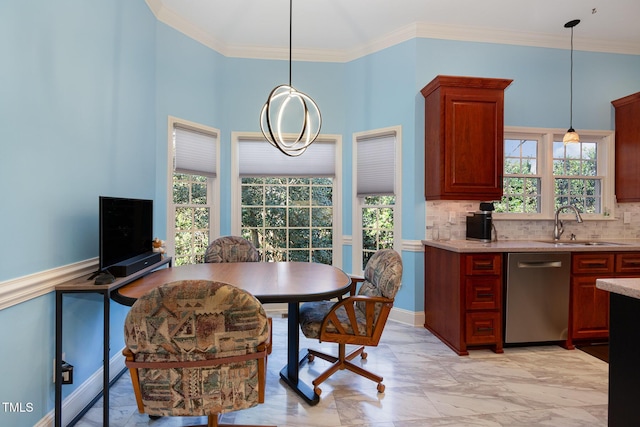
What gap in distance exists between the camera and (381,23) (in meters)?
3.50

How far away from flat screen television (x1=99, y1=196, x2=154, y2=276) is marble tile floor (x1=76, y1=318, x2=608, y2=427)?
93 centimetres

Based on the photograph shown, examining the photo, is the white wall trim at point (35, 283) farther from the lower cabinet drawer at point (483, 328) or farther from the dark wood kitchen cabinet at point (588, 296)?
the dark wood kitchen cabinet at point (588, 296)

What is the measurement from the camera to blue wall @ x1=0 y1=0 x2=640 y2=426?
1.54 metres

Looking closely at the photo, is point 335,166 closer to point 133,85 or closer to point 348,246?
point 348,246

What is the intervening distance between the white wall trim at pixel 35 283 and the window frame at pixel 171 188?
4.45 feet

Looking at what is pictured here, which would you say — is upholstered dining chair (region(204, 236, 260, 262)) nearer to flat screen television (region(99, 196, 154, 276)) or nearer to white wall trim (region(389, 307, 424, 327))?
flat screen television (region(99, 196, 154, 276))

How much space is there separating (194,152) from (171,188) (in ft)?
1.63

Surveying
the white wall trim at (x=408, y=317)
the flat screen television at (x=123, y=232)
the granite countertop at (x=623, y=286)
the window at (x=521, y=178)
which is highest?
the window at (x=521, y=178)

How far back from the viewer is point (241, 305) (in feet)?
4.13

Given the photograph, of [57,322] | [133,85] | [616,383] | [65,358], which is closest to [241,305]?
[57,322]

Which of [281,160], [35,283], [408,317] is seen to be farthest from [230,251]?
[408,317]

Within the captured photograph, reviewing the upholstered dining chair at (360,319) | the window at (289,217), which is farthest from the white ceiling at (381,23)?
the upholstered dining chair at (360,319)

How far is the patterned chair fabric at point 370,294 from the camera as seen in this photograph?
2.16 m

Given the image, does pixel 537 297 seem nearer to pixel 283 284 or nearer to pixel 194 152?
pixel 283 284
